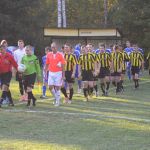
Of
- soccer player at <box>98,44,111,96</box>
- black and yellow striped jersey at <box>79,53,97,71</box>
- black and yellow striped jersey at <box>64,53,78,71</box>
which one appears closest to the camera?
black and yellow striped jersey at <box>64,53,78,71</box>

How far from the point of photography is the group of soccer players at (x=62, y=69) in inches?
651

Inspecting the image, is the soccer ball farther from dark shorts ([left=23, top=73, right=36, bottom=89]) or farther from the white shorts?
the white shorts

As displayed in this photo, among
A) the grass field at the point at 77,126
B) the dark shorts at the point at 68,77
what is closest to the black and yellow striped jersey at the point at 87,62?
the dark shorts at the point at 68,77

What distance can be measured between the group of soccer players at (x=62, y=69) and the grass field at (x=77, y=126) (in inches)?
24.1

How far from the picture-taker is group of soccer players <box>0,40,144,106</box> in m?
16.5

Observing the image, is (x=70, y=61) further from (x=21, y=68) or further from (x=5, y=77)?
(x=5, y=77)

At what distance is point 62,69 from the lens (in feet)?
55.4

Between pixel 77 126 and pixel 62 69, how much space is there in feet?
14.6

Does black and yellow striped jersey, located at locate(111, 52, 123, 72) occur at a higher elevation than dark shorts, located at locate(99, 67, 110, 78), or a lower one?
higher

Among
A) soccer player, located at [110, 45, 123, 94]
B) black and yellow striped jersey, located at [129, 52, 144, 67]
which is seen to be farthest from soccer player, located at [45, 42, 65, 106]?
black and yellow striped jersey, located at [129, 52, 144, 67]

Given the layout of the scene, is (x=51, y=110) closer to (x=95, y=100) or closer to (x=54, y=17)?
(x=95, y=100)

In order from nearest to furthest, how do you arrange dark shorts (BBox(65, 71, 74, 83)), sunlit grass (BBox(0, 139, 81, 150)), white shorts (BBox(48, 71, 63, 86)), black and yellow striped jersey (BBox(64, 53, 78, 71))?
sunlit grass (BBox(0, 139, 81, 150)) → white shorts (BBox(48, 71, 63, 86)) → dark shorts (BBox(65, 71, 74, 83)) → black and yellow striped jersey (BBox(64, 53, 78, 71))

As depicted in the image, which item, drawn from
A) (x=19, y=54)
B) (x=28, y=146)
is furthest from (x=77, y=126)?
(x=19, y=54)

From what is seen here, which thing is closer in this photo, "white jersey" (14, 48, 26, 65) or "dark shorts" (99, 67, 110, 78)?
"white jersey" (14, 48, 26, 65)
